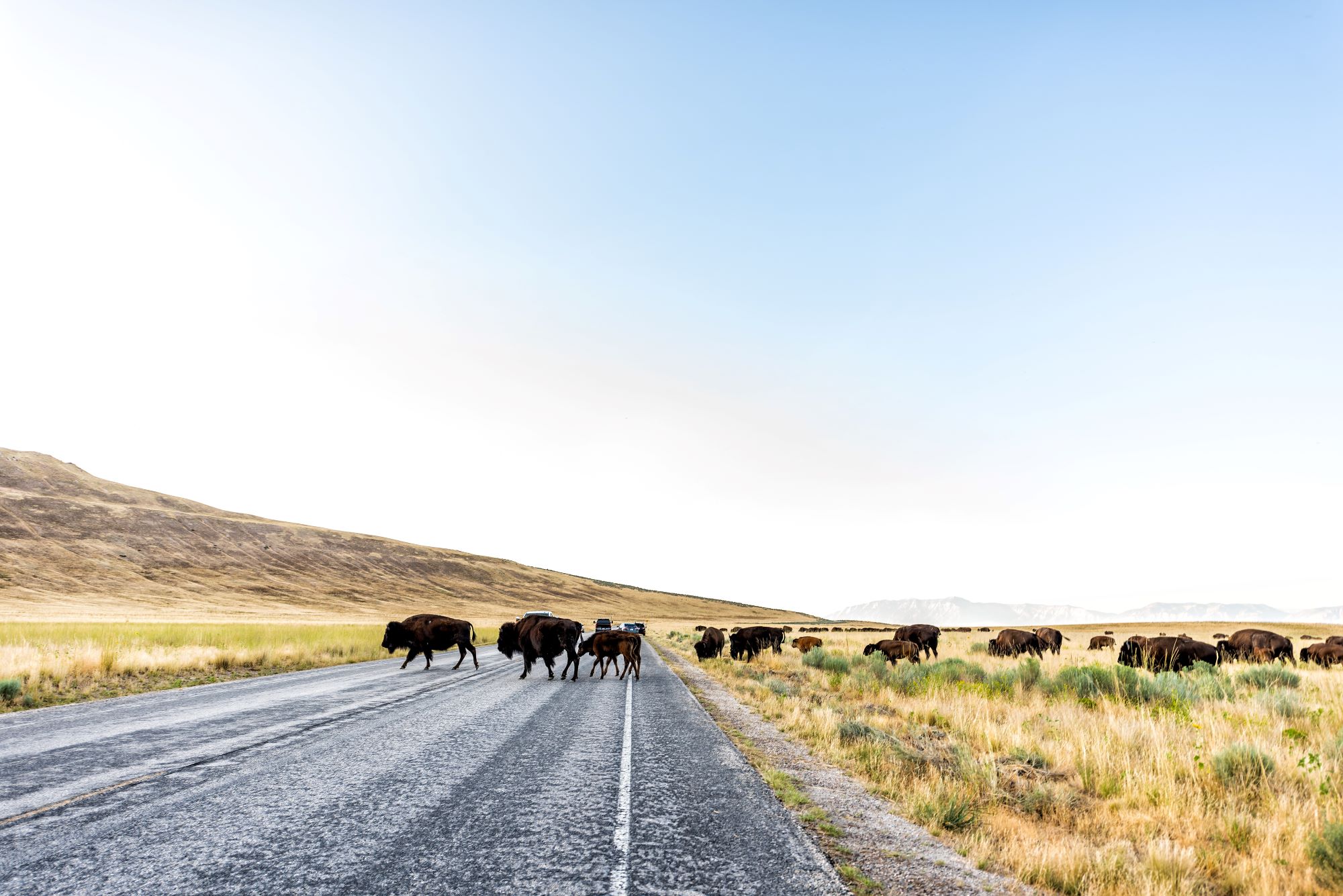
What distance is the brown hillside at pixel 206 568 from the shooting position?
70.9m

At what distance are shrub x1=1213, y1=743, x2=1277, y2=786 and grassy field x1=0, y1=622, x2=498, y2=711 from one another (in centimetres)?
2086

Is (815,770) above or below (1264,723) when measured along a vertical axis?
below

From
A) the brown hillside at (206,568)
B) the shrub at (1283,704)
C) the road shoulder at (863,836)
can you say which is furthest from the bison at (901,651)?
the brown hillside at (206,568)

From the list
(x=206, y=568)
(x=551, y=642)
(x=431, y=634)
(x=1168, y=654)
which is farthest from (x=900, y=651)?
(x=206, y=568)

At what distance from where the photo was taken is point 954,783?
853 centimetres

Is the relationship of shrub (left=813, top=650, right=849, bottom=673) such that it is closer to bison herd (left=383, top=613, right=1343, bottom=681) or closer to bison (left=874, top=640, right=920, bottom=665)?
bison (left=874, top=640, right=920, bottom=665)

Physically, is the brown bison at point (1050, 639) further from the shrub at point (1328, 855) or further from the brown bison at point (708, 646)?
the shrub at point (1328, 855)

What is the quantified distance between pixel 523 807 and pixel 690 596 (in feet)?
575

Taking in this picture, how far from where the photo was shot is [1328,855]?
5.58m

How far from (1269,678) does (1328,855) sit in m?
16.1

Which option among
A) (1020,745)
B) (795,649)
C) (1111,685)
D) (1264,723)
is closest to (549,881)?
(1020,745)

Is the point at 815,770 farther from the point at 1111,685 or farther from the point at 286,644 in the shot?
the point at 286,644

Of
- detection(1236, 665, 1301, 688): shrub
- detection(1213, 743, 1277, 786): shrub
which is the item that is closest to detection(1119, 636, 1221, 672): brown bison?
detection(1236, 665, 1301, 688): shrub

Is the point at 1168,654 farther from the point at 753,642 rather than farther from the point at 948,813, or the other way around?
the point at 948,813
